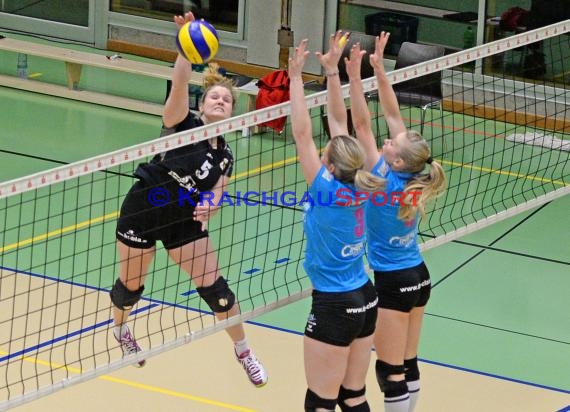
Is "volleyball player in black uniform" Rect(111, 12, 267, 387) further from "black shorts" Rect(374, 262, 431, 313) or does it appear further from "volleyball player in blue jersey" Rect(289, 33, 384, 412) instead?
"black shorts" Rect(374, 262, 431, 313)

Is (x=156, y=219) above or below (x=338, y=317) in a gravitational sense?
above

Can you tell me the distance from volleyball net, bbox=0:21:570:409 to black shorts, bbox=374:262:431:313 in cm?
72

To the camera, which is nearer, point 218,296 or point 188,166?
point 188,166

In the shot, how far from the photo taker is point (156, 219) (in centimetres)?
693

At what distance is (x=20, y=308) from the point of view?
29.1 ft

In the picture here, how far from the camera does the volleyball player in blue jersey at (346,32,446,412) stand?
6.46m

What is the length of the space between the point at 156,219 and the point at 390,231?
53.8 inches

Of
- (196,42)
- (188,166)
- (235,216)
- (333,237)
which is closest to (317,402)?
(333,237)

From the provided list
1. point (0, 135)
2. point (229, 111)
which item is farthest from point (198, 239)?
point (0, 135)

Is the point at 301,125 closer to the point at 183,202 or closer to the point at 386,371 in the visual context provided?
the point at 183,202

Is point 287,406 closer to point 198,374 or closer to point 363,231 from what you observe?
point 198,374

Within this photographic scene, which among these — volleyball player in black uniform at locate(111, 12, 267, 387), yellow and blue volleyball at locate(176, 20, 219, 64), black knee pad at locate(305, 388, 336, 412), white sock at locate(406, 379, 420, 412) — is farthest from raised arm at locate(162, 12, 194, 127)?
white sock at locate(406, 379, 420, 412)

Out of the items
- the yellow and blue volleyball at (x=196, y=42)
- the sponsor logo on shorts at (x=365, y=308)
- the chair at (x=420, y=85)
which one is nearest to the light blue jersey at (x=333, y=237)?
the sponsor logo on shorts at (x=365, y=308)

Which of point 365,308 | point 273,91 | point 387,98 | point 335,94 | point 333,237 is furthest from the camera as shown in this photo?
point 273,91
